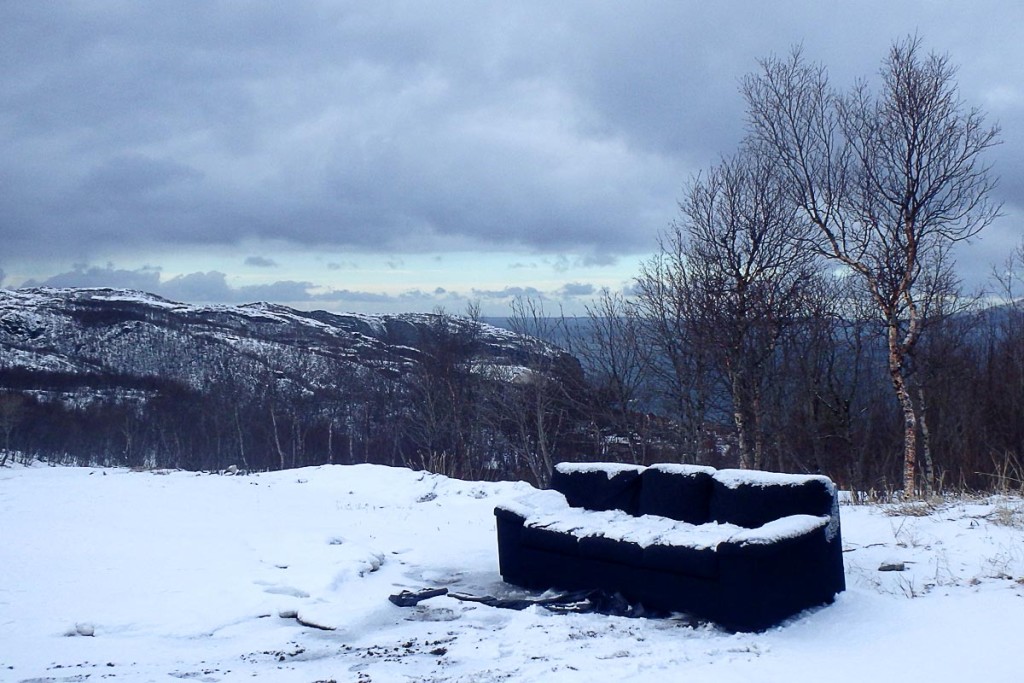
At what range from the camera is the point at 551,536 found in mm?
6441

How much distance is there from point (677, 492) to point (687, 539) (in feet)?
2.45

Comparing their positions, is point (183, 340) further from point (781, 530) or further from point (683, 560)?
point (781, 530)

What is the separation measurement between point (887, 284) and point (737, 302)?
2609mm

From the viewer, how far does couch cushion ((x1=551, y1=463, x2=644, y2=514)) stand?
22.1 ft

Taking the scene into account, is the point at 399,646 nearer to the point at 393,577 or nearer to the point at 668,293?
the point at 393,577

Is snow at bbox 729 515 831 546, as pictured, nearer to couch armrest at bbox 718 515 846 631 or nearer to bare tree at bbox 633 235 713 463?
couch armrest at bbox 718 515 846 631

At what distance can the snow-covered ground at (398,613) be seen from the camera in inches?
172

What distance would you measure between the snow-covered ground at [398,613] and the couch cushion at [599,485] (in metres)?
0.99

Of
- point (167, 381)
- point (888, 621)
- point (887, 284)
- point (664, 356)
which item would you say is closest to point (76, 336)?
point (167, 381)

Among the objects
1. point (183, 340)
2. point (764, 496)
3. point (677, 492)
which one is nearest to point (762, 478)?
point (764, 496)

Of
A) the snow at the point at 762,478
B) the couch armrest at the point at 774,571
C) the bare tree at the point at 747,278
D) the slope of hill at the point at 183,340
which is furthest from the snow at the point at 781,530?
the slope of hill at the point at 183,340

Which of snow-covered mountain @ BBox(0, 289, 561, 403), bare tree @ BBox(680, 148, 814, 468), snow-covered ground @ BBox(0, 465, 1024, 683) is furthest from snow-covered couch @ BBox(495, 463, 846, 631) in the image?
snow-covered mountain @ BBox(0, 289, 561, 403)

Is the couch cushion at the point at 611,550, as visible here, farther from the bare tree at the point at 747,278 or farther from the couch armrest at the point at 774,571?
the bare tree at the point at 747,278

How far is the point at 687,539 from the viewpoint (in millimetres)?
5535
